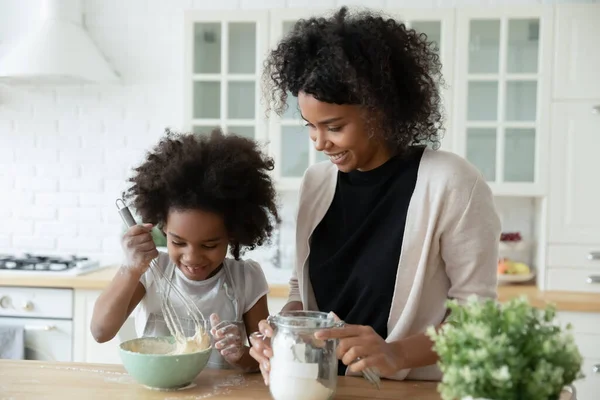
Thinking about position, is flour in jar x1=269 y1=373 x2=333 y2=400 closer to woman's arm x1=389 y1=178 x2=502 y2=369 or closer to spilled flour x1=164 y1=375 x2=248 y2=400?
spilled flour x1=164 y1=375 x2=248 y2=400

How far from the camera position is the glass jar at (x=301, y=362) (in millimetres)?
1079

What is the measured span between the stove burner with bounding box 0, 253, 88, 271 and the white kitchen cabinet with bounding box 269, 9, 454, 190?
1030 mm

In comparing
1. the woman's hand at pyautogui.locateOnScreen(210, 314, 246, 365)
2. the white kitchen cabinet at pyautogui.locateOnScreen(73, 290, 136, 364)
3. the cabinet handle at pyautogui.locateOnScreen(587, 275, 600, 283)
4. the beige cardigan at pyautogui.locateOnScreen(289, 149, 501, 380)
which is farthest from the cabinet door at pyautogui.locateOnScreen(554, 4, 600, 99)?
the white kitchen cabinet at pyautogui.locateOnScreen(73, 290, 136, 364)

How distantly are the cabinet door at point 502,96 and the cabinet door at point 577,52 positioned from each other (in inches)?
3.2

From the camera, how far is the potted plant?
2.65 feet

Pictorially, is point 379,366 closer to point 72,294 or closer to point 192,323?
point 192,323

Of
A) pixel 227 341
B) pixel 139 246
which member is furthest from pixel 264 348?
pixel 139 246

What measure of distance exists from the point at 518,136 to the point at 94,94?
2.06 m

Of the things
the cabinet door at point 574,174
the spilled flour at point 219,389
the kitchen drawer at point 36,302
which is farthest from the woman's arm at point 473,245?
the kitchen drawer at point 36,302

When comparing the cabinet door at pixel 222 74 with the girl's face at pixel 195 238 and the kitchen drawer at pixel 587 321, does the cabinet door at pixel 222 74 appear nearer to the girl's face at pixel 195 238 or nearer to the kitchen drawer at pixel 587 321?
the kitchen drawer at pixel 587 321

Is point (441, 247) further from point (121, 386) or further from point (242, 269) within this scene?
point (121, 386)

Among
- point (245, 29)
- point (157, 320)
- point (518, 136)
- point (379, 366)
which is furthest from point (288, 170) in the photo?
point (379, 366)

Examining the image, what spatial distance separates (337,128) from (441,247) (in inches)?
12.6

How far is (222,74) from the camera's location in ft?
10.1
